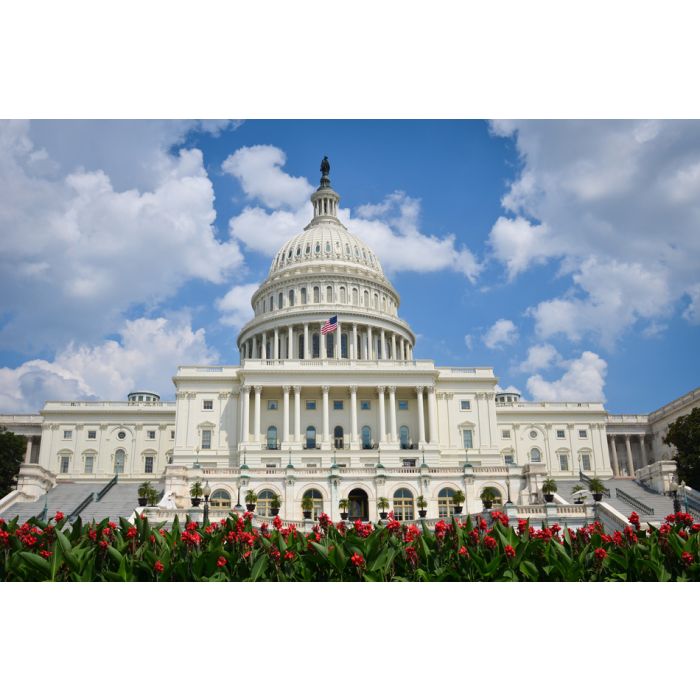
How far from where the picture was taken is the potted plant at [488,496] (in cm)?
4447

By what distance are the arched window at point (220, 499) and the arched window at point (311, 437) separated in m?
21.4

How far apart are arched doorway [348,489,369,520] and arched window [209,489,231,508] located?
8.74 metres

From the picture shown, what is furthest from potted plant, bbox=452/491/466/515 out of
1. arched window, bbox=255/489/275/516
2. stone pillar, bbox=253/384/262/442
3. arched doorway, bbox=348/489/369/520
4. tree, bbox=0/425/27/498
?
tree, bbox=0/425/27/498

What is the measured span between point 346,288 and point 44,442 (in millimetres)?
43578

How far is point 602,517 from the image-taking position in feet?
124

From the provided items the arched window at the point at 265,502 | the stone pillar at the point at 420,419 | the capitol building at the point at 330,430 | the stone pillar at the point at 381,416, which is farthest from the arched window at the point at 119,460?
the arched window at the point at 265,502

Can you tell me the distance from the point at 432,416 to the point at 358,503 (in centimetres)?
2359

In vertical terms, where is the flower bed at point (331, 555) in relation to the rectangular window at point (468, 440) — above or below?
below

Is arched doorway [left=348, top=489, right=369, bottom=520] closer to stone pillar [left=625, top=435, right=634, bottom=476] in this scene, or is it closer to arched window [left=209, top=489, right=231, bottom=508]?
arched window [left=209, top=489, right=231, bottom=508]

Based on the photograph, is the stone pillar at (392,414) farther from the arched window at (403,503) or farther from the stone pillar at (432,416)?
the arched window at (403,503)

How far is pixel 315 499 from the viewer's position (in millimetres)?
50438

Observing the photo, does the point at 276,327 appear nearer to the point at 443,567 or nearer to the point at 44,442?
the point at 44,442

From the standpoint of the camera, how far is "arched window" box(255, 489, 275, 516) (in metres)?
50.1
